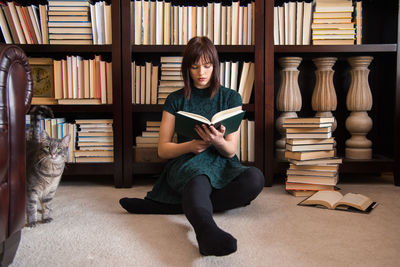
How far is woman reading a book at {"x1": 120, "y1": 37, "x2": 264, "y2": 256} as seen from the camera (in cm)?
146

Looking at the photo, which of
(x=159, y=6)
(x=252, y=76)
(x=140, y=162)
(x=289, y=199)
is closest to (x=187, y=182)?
(x=289, y=199)

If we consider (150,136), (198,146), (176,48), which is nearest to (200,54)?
(198,146)

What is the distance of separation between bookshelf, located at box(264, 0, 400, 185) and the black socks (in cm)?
73

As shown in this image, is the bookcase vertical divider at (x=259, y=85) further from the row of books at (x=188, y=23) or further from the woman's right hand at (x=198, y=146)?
the woman's right hand at (x=198, y=146)

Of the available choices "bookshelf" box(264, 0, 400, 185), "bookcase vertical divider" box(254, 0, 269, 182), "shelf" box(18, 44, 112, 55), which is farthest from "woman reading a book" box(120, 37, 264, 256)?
"shelf" box(18, 44, 112, 55)

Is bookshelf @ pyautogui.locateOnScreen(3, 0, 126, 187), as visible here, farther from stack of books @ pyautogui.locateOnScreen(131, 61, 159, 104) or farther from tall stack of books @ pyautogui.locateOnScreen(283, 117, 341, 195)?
tall stack of books @ pyautogui.locateOnScreen(283, 117, 341, 195)

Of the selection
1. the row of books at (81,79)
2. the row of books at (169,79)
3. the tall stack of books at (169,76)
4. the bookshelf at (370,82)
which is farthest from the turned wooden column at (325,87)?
the row of books at (81,79)

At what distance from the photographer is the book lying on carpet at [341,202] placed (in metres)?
1.54

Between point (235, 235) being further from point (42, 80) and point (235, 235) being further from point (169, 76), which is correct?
point (42, 80)

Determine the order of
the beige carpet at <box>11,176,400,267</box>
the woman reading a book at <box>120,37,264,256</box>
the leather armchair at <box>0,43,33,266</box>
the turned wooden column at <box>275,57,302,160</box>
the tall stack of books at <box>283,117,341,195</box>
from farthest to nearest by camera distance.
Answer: the turned wooden column at <box>275,57,302,160</box>, the tall stack of books at <box>283,117,341,195</box>, the woman reading a book at <box>120,37,264,256</box>, the beige carpet at <box>11,176,400,267</box>, the leather armchair at <box>0,43,33,266</box>

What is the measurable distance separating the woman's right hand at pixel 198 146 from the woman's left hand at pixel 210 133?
10cm

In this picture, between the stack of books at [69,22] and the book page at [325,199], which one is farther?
the stack of books at [69,22]

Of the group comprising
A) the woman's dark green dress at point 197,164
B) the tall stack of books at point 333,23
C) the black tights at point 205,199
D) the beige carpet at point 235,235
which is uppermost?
the tall stack of books at point 333,23

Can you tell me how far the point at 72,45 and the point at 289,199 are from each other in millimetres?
1422
